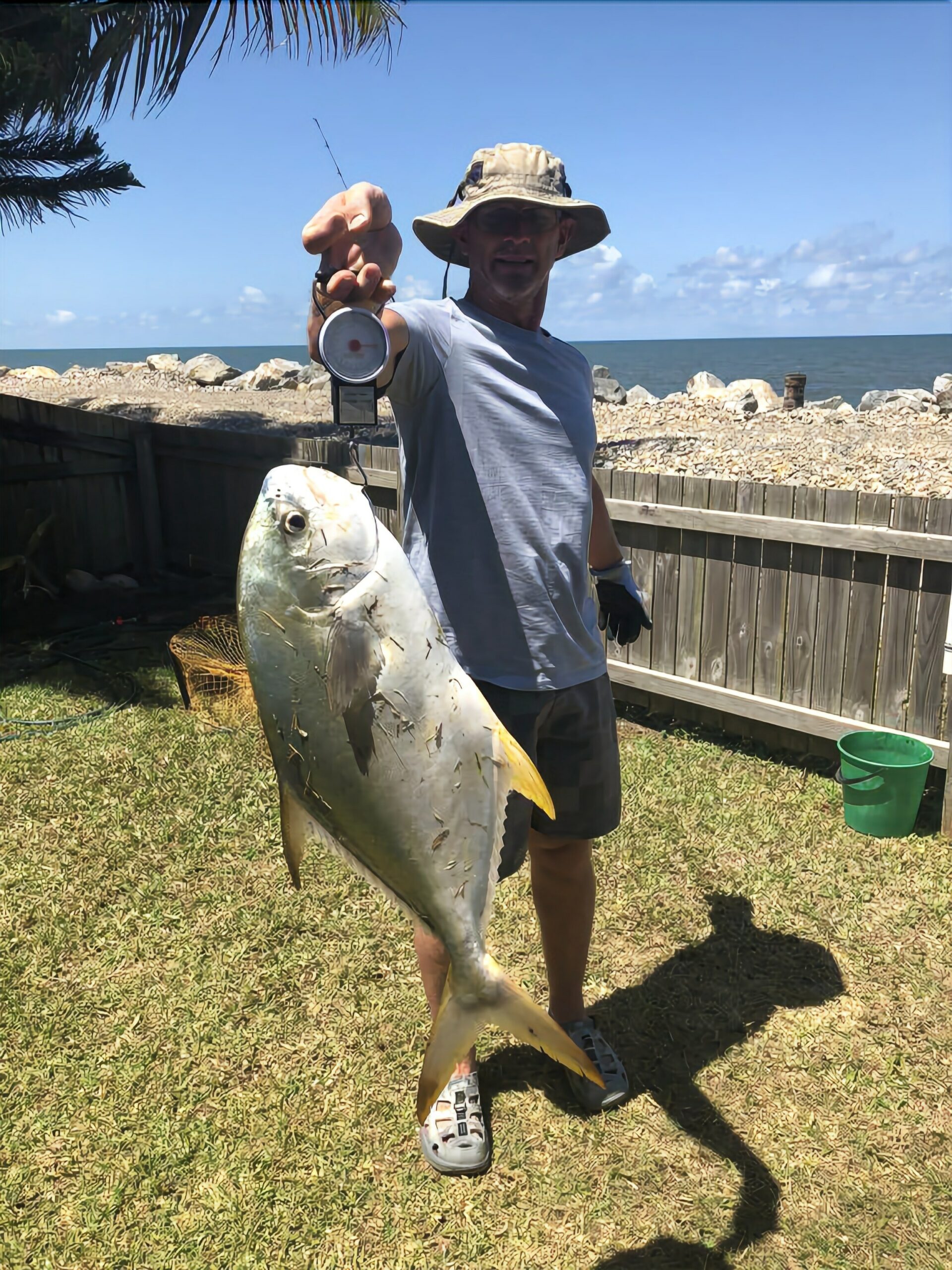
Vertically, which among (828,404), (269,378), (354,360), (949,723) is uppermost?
(269,378)

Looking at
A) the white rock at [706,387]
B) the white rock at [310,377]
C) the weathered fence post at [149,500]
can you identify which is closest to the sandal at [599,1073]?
the weathered fence post at [149,500]

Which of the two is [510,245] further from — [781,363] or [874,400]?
[781,363]

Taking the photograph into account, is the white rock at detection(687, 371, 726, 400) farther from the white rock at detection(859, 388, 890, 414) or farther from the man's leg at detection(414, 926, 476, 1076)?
the man's leg at detection(414, 926, 476, 1076)

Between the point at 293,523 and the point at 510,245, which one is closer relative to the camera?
the point at 293,523

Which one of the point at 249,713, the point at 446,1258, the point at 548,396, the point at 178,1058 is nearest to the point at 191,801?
the point at 249,713

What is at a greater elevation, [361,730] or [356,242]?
[356,242]

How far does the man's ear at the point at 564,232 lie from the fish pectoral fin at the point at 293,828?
157cm

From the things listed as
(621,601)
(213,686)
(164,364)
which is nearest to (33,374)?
(164,364)

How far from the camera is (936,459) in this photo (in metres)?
9.97

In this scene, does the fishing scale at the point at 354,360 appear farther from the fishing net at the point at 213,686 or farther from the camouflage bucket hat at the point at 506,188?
the fishing net at the point at 213,686

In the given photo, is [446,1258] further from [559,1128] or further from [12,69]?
[12,69]

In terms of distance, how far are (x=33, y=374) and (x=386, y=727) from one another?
3080cm

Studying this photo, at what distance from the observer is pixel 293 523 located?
1509 millimetres

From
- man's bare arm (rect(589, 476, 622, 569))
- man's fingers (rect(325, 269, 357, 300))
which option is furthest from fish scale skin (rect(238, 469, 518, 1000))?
man's bare arm (rect(589, 476, 622, 569))
